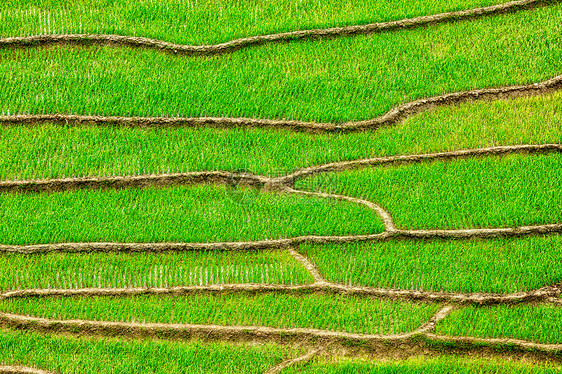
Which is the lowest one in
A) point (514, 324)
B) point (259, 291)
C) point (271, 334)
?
point (271, 334)

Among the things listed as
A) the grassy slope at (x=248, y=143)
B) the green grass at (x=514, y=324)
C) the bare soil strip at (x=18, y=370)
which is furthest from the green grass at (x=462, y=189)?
the bare soil strip at (x=18, y=370)

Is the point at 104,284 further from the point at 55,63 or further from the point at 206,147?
the point at 55,63

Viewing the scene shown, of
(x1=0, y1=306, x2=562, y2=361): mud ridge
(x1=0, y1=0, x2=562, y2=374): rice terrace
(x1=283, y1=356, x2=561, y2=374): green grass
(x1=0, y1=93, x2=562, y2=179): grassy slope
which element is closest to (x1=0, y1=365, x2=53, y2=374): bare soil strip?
(x1=0, y1=0, x2=562, y2=374): rice terrace

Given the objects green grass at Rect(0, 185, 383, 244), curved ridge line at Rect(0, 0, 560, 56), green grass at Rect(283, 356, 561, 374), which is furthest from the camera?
curved ridge line at Rect(0, 0, 560, 56)

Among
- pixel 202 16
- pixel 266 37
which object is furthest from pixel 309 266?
pixel 202 16

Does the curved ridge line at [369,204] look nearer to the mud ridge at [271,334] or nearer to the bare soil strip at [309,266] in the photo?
the bare soil strip at [309,266]

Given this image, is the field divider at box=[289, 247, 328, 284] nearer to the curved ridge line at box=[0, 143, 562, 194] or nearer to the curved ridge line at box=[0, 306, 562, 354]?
the curved ridge line at box=[0, 306, 562, 354]

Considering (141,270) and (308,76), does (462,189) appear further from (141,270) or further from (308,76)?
(141,270)
